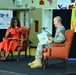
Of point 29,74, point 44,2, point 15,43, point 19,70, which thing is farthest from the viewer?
point 44,2

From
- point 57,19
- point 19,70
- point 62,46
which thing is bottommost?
point 19,70

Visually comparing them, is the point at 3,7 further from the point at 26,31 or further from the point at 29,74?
the point at 29,74

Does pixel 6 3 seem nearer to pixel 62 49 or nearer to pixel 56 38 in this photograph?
pixel 56 38

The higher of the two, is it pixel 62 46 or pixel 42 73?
pixel 62 46

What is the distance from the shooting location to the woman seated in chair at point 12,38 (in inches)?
366

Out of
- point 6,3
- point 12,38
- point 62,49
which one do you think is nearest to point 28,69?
point 62,49

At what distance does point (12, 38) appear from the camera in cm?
942

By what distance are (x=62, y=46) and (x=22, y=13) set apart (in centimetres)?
633

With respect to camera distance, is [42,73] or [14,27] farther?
[14,27]

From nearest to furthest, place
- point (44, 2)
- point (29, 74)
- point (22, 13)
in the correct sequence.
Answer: point (29, 74) < point (44, 2) < point (22, 13)

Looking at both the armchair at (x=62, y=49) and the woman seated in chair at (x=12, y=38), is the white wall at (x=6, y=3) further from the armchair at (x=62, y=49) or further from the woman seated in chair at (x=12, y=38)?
the armchair at (x=62, y=49)

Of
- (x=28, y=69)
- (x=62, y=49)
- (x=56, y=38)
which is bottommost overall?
(x=28, y=69)

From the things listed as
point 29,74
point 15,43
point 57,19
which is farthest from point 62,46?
point 15,43

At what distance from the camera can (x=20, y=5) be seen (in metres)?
13.9
